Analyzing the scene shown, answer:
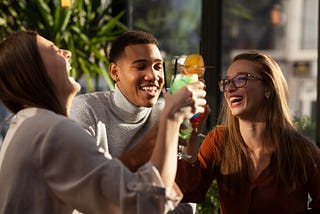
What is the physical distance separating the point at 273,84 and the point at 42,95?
3.36ft

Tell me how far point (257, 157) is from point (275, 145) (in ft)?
0.25

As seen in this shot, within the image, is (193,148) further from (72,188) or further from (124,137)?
(72,188)

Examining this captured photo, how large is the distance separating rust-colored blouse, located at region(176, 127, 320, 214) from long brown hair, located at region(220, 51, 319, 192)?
3 centimetres

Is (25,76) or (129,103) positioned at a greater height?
(25,76)

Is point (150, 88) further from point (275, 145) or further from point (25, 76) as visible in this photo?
point (25, 76)

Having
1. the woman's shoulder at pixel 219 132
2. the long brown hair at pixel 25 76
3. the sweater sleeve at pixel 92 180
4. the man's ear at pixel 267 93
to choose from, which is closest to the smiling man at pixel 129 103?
the woman's shoulder at pixel 219 132

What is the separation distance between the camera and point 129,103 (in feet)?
8.91

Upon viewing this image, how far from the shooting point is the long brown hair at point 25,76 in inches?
70.3

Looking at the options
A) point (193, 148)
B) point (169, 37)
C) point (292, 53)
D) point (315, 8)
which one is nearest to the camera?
point (193, 148)

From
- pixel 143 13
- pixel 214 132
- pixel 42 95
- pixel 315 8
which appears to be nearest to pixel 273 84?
pixel 214 132

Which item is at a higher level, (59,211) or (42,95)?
(42,95)

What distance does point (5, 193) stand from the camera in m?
1.75

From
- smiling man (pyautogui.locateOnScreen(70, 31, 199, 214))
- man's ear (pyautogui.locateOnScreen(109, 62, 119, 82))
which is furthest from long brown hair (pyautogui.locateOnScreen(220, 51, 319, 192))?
man's ear (pyautogui.locateOnScreen(109, 62, 119, 82))

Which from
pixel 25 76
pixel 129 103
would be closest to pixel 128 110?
pixel 129 103
